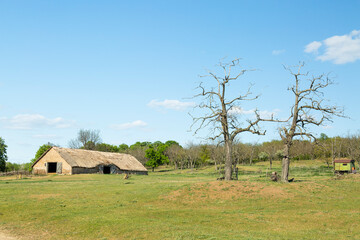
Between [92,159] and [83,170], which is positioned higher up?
[92,159]

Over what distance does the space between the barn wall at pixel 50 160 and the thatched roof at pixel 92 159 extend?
25.0 inches

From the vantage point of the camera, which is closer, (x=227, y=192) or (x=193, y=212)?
(x=193, y=212)

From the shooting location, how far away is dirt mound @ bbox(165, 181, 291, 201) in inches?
955

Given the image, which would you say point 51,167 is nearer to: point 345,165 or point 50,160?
point 50,160

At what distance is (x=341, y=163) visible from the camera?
4984cm

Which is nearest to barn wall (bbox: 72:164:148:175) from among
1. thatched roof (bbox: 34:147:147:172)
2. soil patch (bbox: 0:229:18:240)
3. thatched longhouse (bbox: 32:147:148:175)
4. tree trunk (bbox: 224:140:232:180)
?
thatched longhouse (bbox: 32:147:148:175)

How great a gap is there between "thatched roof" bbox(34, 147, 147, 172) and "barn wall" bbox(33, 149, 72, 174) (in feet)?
2.09

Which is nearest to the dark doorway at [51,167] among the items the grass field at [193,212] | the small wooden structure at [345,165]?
the grass field at [193,212]

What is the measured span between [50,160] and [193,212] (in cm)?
5320

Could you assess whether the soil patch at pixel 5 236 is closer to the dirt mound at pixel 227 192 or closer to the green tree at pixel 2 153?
the dirt mound at pixel 227 192

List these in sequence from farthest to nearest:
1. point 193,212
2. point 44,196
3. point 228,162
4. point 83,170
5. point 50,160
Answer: point 83,170, point 50,160, point 228,162, point 44,196, point 193,212

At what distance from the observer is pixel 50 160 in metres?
65.9

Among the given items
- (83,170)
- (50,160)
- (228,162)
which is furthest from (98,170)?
(228,162)

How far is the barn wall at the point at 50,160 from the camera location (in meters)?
63.3
